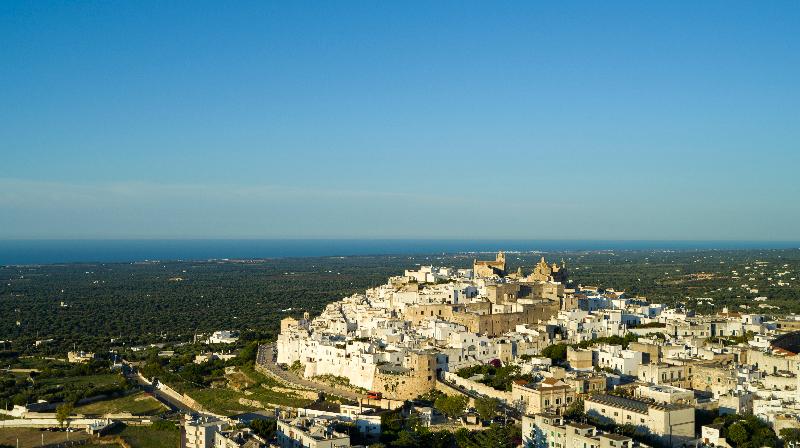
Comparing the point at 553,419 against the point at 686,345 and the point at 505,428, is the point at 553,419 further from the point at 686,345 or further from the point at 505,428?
the point at 686,345

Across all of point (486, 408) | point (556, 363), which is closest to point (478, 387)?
point (486, 408)

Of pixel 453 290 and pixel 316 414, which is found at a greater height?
pixel 453 290

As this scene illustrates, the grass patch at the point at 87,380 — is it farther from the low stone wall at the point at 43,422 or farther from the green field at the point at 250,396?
the green field at the point at 250,396

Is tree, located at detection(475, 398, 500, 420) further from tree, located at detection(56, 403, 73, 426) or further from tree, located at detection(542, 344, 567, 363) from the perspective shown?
tree, located at detection(56, 403, 73, 426)

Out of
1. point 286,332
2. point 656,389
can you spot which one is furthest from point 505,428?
point 286,332

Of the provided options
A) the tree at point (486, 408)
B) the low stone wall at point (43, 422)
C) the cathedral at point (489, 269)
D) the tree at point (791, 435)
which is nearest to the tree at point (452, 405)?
the tree at point (486, 408)
